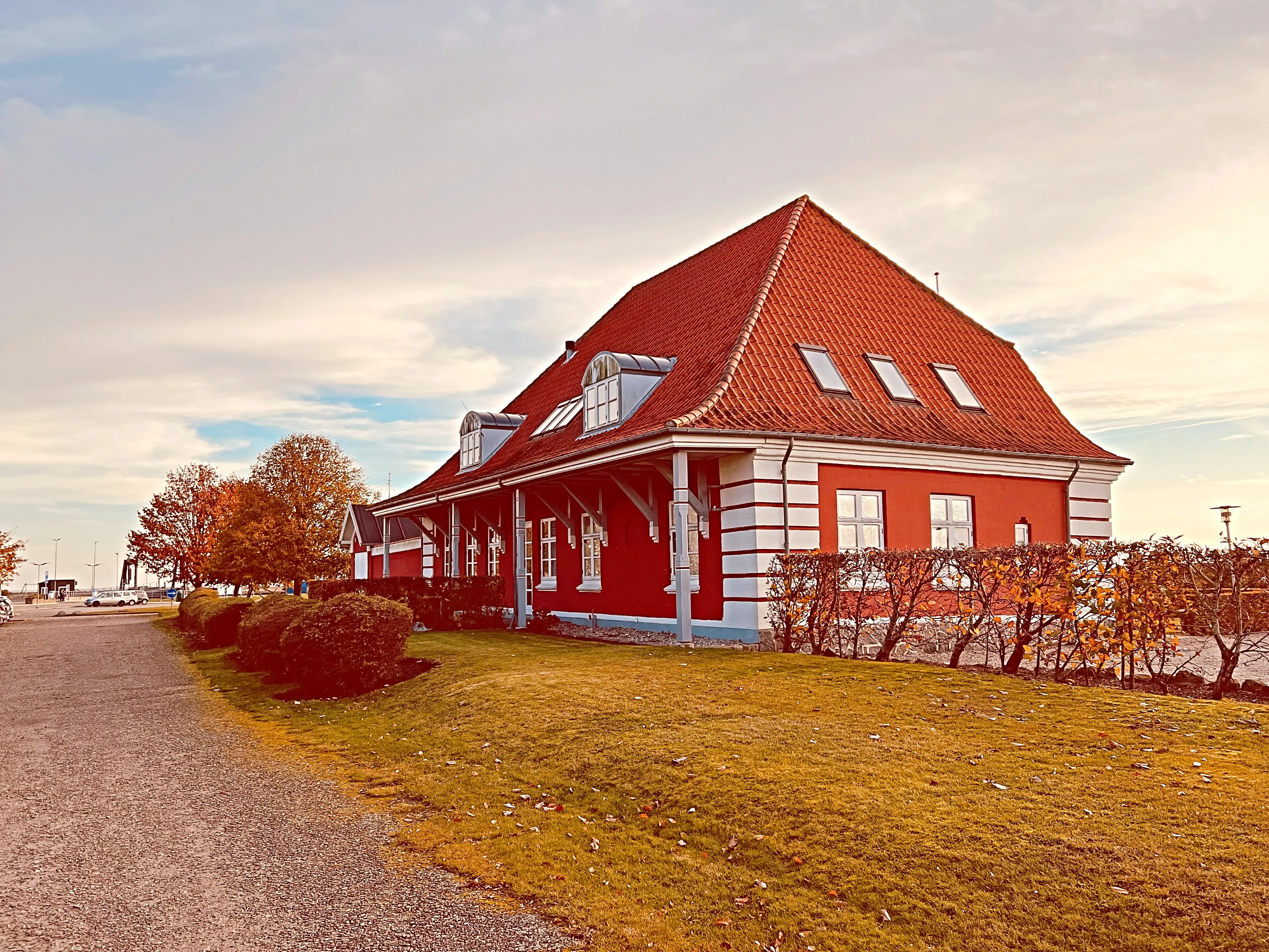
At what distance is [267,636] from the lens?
17094 millimetres

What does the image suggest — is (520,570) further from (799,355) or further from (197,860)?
(197,860)

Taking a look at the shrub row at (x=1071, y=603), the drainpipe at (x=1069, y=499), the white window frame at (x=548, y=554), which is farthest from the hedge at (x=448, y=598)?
the drainpipe at (x=1069, y=499)

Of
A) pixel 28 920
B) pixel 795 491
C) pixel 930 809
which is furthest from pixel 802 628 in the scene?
pixel 28 920

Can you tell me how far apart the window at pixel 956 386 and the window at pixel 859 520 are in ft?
12.4

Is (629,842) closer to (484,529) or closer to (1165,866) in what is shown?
(1165,866)

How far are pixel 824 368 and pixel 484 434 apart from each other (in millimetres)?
10761

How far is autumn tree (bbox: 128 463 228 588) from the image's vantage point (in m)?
61.8

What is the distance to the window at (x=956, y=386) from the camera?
770 inches

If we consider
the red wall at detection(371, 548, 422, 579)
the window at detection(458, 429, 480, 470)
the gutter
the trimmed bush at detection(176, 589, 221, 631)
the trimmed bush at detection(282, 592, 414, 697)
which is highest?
the window at detection(458, 429, 480, 470)

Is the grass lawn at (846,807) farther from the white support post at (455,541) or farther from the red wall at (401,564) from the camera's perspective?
the red wall at (401,564)

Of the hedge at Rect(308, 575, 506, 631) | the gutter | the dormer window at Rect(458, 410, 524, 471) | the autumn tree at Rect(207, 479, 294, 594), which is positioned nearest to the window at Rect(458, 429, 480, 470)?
the dormer window at Rect(458, 410, 524, 471)

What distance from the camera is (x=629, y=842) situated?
643 cm

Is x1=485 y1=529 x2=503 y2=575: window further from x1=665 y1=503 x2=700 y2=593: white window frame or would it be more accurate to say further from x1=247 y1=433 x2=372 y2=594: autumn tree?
x1=247 y1=433 x2=372 y2=594: autumn tree

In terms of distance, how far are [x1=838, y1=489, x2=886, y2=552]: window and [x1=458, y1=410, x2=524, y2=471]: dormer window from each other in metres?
11.5
